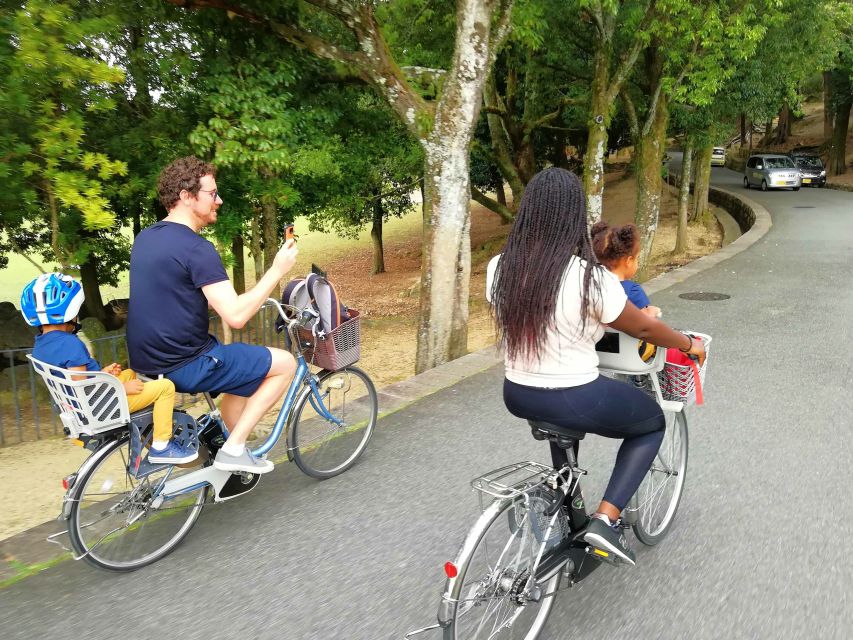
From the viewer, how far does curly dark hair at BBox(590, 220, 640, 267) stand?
10.7 feet

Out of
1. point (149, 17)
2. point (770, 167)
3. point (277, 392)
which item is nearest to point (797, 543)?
point (277, 392)

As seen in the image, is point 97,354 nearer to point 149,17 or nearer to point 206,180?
point 149,17

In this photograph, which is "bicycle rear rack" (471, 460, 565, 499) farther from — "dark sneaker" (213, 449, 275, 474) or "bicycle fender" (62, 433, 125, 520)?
"bicycle fender" (62, 433, 125, 520)

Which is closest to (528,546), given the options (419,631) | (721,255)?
(419,631)

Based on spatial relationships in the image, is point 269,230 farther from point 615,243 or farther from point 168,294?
point 615,243

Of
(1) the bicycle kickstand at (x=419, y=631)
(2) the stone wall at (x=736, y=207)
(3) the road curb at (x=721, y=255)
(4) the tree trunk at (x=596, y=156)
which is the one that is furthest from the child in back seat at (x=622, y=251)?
(2) the stone wall at (x=736, y=207)

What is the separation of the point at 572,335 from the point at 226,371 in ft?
6.29

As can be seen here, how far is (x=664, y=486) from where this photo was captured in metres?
3.82

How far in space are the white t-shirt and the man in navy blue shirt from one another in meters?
1.34

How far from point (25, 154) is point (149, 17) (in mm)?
3181

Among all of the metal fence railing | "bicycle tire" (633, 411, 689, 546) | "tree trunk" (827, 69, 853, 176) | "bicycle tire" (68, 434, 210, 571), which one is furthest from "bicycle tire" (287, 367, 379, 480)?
"tree trunk" (827, 69, 853, 176)

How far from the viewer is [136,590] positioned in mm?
3496

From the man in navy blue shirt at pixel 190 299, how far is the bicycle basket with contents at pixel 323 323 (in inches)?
22.2

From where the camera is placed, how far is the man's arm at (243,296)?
348 centimetres
